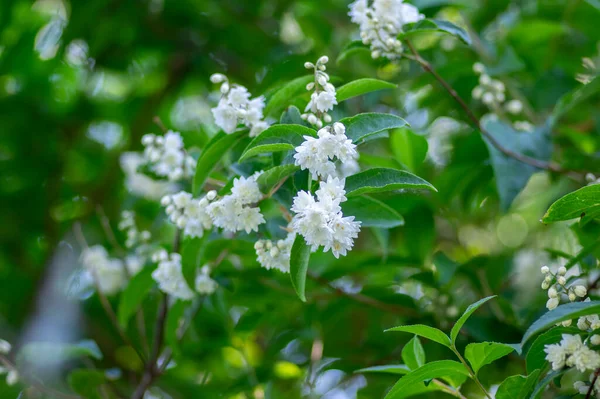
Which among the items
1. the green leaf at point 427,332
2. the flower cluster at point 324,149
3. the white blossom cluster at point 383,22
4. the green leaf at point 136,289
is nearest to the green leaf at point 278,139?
the flower cluster at point 324,149

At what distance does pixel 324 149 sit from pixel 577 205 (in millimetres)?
606

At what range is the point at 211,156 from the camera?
1.74 metres

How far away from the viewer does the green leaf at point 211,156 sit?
1.73 meters

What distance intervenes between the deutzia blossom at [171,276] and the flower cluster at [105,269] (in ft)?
2.42

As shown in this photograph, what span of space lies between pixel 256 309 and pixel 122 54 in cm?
202

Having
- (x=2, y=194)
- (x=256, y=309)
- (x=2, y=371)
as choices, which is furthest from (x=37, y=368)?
(x=2, y=194)

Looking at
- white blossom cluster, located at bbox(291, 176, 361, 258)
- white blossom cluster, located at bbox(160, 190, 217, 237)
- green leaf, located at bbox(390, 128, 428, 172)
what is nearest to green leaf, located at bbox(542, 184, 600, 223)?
white blossom cluster, located at bbox(291, 176, 361, 258)

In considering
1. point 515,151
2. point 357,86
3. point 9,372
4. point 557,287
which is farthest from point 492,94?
point 9,372

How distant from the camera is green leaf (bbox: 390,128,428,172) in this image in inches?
88.0

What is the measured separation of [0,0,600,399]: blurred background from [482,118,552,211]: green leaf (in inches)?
2.6

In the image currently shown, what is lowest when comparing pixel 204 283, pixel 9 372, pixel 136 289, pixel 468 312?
pixel 9 372

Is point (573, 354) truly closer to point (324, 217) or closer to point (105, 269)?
point (324, 217)

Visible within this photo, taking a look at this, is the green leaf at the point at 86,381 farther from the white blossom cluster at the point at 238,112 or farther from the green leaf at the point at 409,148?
the green leaf at the point at 409,148

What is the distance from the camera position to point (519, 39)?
2.78 m
